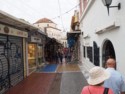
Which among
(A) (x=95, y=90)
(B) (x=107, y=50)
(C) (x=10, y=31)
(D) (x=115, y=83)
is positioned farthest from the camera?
(C) (x=10, y=31)

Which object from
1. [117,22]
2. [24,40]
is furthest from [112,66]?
[24,40]

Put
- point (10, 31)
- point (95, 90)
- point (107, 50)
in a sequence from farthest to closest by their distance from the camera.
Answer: point (10, 31)
point (107, 50)
point (95, 90)

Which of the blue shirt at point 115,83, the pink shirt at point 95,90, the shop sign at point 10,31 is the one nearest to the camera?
the pink shirt at point 95,90

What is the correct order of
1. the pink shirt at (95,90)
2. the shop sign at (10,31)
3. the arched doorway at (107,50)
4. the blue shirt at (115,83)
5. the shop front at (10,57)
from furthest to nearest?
the shop front at (10,57) → the shop sign at (10,31) → the arched doorway at (107,50) → the blue shirt at (115,83) → the pink shirt at (95,90)

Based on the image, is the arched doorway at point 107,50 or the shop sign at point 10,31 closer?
the arched doorway at point 107,50

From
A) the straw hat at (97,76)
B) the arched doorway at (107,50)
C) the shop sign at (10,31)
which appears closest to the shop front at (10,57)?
the shop sign at (10,31)

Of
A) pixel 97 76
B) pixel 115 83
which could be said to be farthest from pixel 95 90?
pixel 115 83

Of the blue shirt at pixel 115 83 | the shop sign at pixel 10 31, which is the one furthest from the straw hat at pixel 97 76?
the shop sign at pixel 10 31

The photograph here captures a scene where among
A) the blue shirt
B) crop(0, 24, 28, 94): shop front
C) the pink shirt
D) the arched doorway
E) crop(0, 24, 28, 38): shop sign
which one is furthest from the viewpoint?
crop(0, 24, 28, 94): shop front

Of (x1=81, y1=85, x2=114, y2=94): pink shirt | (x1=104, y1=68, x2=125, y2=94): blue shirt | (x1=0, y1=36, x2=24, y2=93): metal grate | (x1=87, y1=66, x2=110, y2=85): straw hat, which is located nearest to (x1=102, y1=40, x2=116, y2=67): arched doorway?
(x1=0, y1=36, x2=24, y2=93): metal grate

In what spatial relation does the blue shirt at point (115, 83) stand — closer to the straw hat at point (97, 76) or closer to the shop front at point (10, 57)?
the straw hat at point (97, 76)

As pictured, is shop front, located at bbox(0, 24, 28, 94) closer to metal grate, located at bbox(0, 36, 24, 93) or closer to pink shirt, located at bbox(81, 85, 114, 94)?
metal grate, located at bbox(0, 36, 24, 93)

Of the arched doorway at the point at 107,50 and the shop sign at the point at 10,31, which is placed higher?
the shop sign at the point at 10,31

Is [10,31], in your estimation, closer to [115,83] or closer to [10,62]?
[10,62]
